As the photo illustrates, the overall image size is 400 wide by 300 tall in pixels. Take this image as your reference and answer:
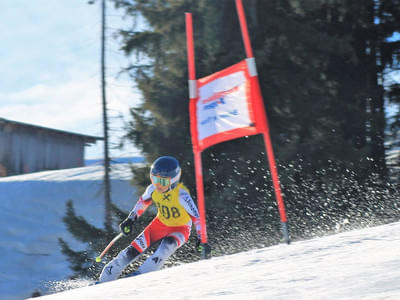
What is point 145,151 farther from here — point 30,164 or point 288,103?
point 30,164

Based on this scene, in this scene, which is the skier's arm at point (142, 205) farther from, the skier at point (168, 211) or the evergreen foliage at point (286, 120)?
the evergreen foliage at point (286, 120)

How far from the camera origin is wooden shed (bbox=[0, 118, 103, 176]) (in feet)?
78.2

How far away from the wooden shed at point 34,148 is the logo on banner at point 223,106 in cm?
1982

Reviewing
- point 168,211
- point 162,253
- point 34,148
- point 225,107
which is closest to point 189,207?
point 168,211

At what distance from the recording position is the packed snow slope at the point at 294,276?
2484 millimetres

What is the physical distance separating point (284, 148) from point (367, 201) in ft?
6.46

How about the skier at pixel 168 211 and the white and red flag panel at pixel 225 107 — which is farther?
the skier at pixel 168 211

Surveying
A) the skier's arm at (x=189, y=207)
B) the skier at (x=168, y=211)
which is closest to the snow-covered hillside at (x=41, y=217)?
the skier at (x=168, y=211)

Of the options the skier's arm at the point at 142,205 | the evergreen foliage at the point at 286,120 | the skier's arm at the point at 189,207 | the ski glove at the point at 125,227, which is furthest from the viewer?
the evergreen foliage at the point at 286,120

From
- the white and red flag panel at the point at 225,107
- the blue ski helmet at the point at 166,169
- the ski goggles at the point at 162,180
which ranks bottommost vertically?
the ski goggles at the point at 162,180

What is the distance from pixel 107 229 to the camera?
10688 millimetres

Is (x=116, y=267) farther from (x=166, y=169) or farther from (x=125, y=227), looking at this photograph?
(x=166, y=169)

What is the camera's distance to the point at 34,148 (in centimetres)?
2469

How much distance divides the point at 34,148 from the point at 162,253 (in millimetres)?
20804
